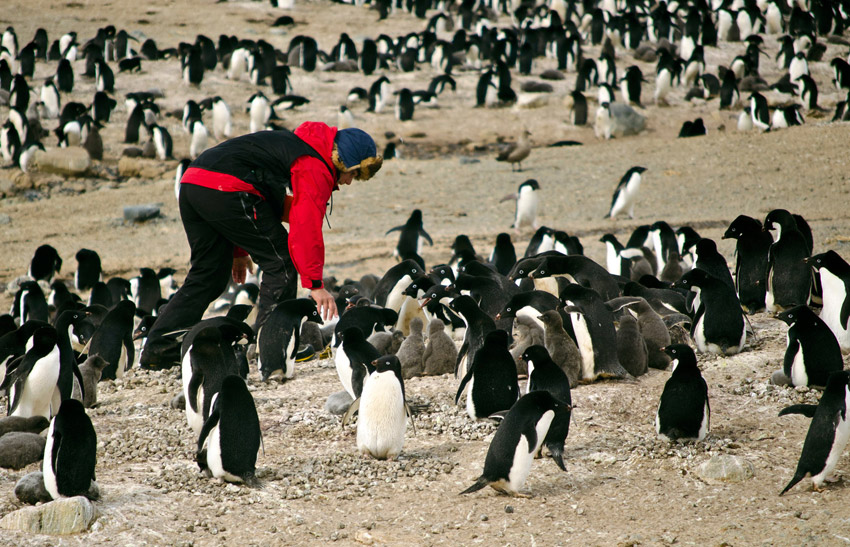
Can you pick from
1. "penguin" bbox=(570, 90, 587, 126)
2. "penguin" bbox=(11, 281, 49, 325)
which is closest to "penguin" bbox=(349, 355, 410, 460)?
"penguin" bbox=(11, 281, 49, 325)

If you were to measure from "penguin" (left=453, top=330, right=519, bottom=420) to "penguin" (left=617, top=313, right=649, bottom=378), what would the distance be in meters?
1.04

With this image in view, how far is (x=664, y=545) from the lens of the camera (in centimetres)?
350

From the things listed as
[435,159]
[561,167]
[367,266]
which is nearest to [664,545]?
[367,266]

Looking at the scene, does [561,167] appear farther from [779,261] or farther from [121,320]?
[121,320]

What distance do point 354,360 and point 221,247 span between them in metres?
1.15

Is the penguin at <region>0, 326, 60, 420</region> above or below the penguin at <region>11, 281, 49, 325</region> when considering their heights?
above

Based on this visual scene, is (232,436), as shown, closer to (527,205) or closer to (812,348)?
(812,348)

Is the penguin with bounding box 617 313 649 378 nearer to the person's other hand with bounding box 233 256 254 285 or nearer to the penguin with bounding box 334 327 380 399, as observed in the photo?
the penguin with bounding box 334 327 380 399

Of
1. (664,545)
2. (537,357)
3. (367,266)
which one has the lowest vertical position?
(367,266)

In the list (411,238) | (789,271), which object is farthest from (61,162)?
(789,271)

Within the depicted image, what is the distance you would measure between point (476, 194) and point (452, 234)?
2155 mm

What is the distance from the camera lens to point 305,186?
4938mm

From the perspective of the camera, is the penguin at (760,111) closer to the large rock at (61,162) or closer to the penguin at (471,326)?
the large rock at (61,162)

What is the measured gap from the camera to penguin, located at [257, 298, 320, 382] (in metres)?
5.82
